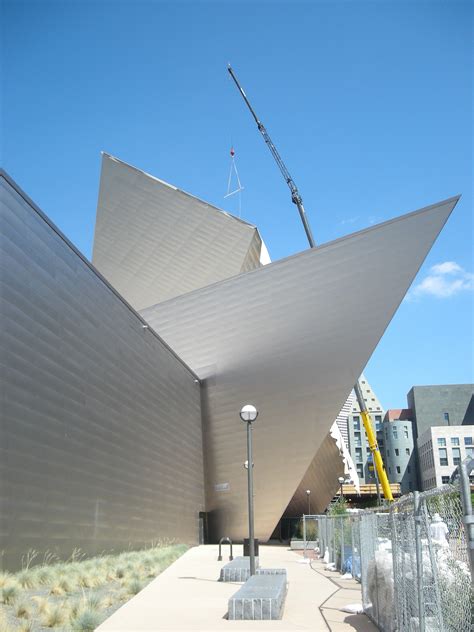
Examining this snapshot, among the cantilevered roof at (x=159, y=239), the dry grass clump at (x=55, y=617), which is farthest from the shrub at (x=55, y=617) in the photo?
the cantilevered roof at (x=159, y=239)

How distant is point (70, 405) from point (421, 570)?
9.83 meters

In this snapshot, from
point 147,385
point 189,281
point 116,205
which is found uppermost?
point 116,205

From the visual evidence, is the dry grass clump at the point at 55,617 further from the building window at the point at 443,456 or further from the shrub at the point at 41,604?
the building window at the point at 443,456

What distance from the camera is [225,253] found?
96.9 ft

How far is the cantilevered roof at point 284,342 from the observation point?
22766 millimetres

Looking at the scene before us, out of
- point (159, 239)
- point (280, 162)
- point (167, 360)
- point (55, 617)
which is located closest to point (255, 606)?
point (55, 617)

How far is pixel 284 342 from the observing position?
24438 millimetres

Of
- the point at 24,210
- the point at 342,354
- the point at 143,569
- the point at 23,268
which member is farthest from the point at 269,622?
the point at 342,354

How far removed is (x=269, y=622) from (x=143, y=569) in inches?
273

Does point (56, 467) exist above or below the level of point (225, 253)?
below

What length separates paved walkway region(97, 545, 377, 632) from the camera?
300 inches

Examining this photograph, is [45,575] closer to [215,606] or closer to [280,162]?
[215,606]

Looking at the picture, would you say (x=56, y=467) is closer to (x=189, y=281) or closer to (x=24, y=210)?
(x=24, y=210)

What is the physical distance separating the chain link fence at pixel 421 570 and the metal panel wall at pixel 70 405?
6458 mm
